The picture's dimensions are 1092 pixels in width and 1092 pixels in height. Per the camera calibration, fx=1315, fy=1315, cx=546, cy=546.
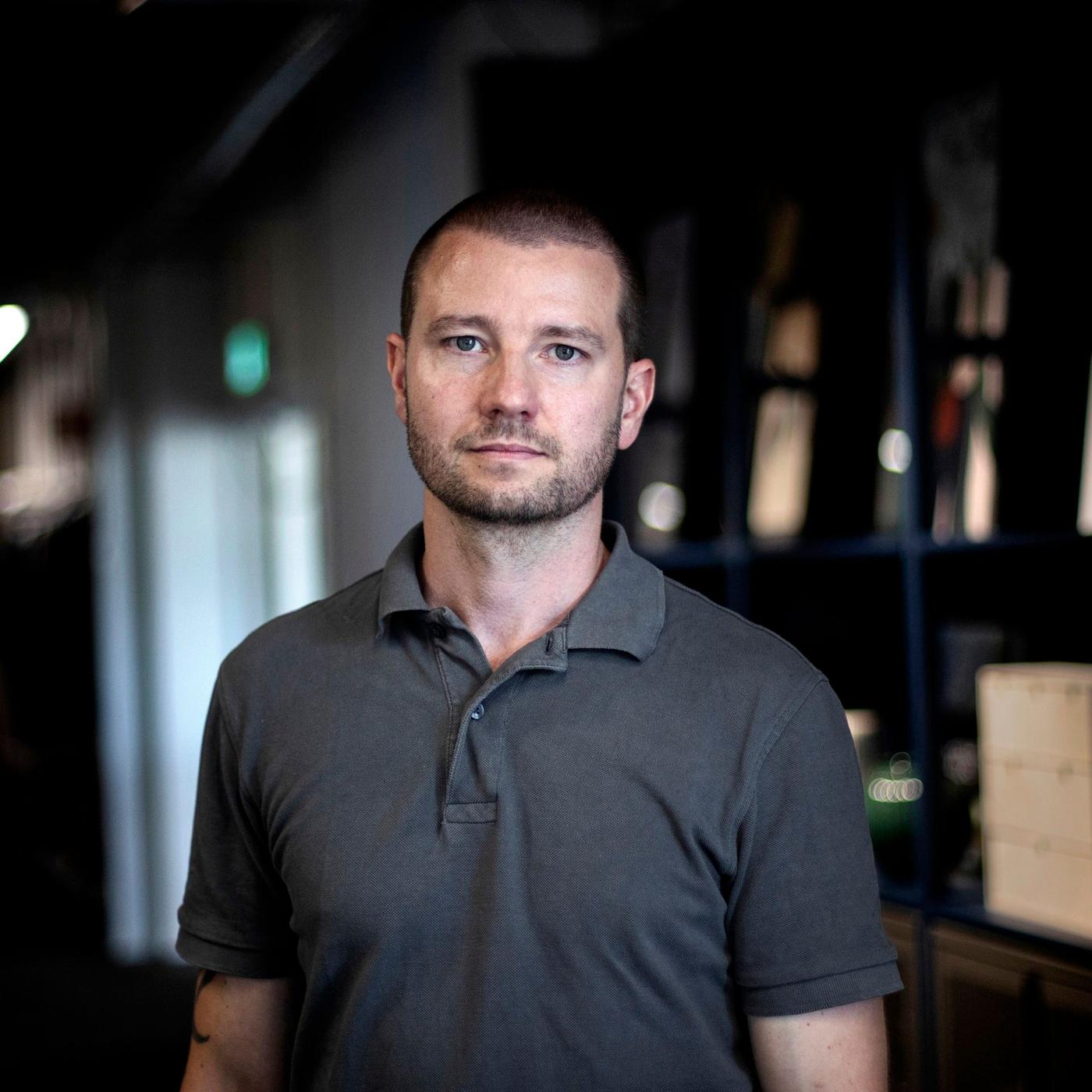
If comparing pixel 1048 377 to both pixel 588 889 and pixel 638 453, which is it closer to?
pixel 638 453

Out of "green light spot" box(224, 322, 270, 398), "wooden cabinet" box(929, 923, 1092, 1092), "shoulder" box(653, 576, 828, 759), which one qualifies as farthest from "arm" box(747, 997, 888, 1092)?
"green light spot" box(224, 322, 270, 398)

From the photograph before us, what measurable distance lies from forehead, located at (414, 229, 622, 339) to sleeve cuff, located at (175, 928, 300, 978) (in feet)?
2.51

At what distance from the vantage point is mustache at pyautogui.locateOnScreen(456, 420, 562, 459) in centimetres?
142

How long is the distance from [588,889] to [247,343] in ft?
13.3

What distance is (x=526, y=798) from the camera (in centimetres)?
136

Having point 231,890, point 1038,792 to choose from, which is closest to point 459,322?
point 231,890

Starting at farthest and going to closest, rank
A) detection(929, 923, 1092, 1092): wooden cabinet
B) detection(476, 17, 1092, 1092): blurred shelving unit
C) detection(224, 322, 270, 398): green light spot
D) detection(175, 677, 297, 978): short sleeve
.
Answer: detection(224, 322, 270, 398): green light spot
detection(476, 17, 1092, 1092): blurred shelving unit
detection(929, 923, 1092, 1092): wooden cabinet
detection(175, 677, 297, 978): short sleeve

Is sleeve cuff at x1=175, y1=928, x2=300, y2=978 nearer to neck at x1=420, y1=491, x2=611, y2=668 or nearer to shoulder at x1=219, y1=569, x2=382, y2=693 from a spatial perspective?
shoulder at x1=219, y1=569, x2=382, y2=693

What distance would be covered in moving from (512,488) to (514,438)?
56 millimetres

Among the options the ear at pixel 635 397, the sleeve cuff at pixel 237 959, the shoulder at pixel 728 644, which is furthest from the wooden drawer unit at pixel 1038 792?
the sleeve cuff at pixel 237 959

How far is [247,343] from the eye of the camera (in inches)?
198

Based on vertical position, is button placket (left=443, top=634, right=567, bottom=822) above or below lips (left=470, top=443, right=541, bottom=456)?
below

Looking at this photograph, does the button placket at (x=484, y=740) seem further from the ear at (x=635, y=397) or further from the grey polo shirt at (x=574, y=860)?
the ear at (x=635, y=397)

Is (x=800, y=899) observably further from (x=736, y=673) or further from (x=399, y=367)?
(x=399, y=367)
